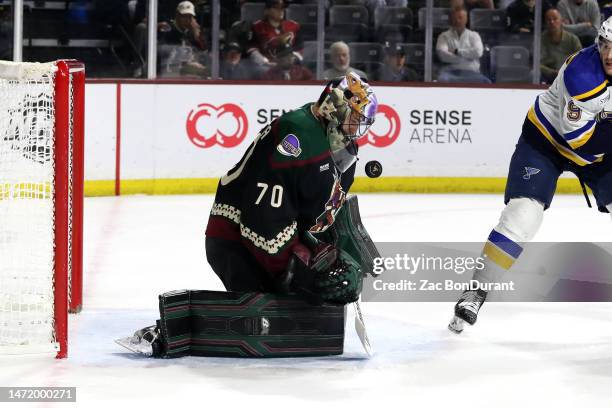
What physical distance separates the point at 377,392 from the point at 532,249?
295 cm

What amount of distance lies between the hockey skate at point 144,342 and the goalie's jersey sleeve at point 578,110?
4.99 feet

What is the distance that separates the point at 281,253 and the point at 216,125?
4.91 meters

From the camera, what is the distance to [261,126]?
858 cm

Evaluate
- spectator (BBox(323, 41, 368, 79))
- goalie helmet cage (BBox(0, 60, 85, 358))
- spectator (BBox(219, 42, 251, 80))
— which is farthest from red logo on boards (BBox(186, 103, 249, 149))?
goalie helmet cage (BBox(0, 60, 85, 358))

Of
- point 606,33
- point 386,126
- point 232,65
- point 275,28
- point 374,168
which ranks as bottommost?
point 386,126

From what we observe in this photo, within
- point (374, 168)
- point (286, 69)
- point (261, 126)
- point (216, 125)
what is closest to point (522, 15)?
point (286, 69)

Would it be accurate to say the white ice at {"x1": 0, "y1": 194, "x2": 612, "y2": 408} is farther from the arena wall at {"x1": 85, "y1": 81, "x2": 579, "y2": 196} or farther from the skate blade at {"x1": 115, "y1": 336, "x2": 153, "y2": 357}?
the arena wall at {"x1": 85, "y1": 81, "x2": 579, "y2": 196}

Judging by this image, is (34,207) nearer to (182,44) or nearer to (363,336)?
(363,336)

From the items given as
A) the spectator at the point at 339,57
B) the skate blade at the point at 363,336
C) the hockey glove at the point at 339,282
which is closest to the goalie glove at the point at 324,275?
the hockey glove at the point at 339,282

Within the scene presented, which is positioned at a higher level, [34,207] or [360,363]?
[34,207]

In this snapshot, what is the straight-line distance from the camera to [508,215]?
434 centimetres

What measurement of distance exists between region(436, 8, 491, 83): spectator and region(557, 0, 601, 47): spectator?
2.25 feet

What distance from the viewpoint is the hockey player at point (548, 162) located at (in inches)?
163

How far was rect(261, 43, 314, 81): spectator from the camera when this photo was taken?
8.89 meters
